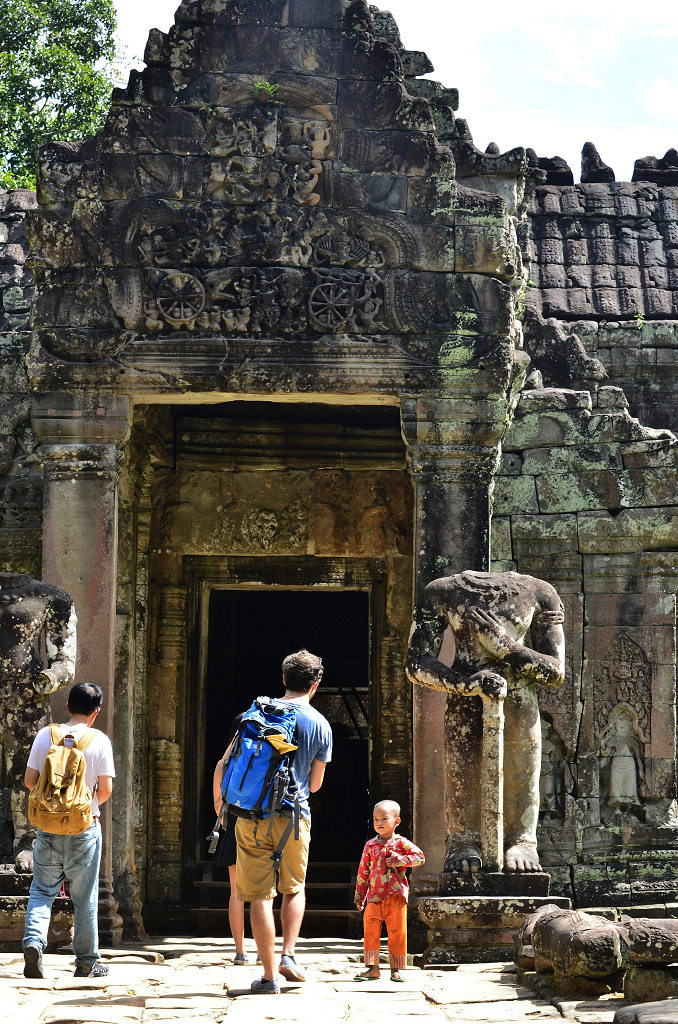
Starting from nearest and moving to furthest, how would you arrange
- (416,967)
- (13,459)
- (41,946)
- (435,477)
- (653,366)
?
(41,946)
(416,967)
(435,477)
(13,459)
(653,366)

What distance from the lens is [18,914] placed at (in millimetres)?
9484

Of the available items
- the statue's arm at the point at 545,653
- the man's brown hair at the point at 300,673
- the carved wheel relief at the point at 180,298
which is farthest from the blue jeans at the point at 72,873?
the carved wheel relief at the point at 180,298

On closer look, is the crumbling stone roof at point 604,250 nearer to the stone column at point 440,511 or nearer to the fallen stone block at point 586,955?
the stone column at point 440,511

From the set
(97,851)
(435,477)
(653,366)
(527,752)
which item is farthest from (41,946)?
(653,366)

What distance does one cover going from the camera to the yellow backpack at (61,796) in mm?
7816

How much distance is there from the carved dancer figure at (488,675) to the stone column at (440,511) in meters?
0.77

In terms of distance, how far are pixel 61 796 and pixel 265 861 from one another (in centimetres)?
113

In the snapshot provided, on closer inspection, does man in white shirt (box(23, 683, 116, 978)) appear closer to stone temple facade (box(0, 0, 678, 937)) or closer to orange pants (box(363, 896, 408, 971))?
orange pants (box(363, 896, 408, 971))

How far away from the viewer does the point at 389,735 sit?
43.2 feet

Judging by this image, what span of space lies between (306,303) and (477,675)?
9.95 ft

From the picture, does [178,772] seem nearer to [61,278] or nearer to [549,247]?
[61,278]

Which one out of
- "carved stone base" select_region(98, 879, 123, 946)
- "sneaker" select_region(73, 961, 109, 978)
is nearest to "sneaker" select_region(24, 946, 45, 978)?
"sneaker" select_region(73, 961, 109, 978)

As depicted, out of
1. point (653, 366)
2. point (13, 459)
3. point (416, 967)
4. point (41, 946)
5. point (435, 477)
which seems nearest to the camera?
point (41, 946)

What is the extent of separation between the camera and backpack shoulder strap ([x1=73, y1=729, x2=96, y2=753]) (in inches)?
316
